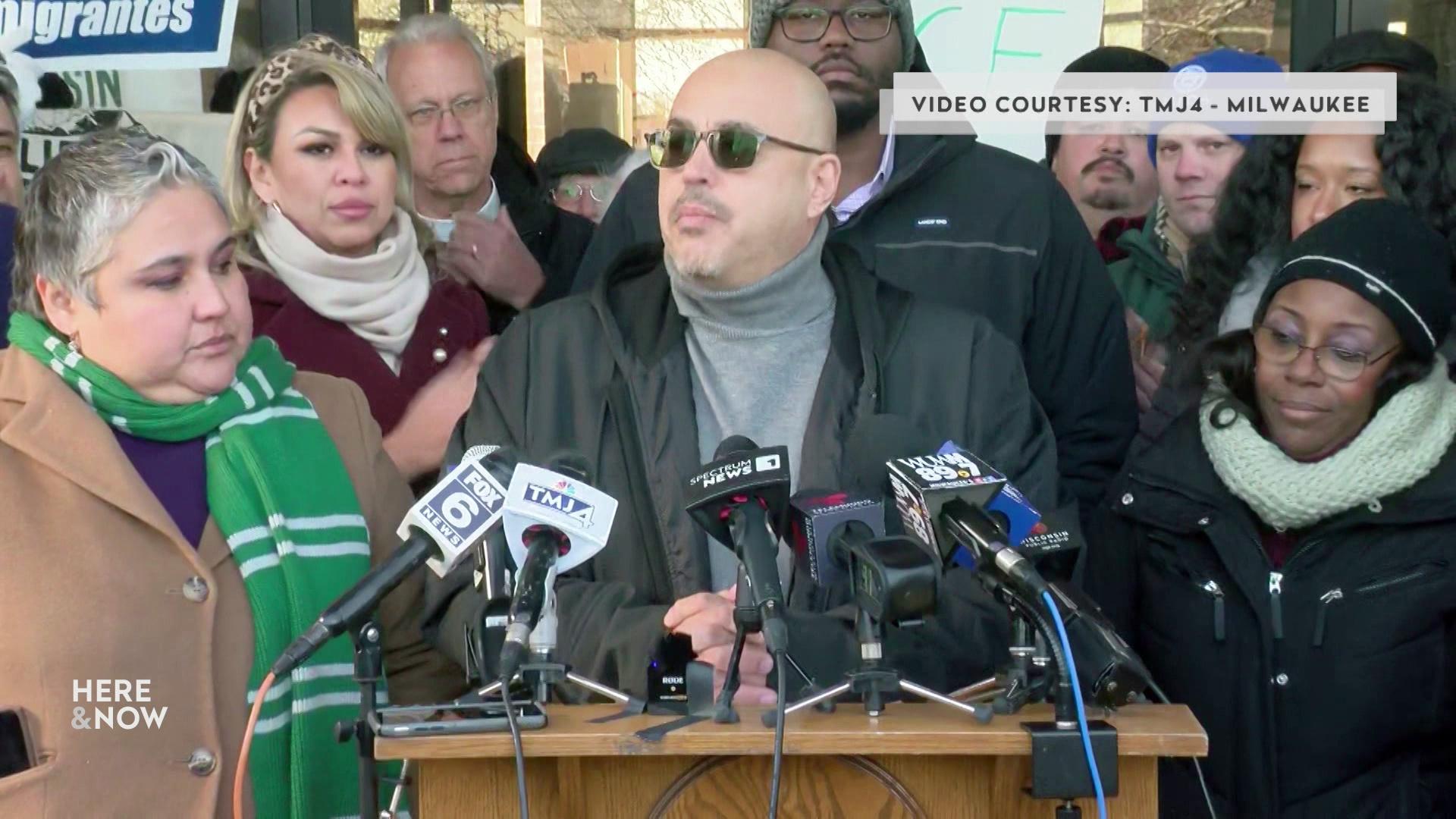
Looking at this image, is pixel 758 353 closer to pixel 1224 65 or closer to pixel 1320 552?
pixel 1320 552

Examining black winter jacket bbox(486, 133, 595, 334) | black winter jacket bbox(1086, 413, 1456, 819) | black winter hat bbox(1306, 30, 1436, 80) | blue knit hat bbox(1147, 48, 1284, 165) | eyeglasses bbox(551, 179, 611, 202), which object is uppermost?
blue knit hat bbox(1147, 48, 1284, 165)

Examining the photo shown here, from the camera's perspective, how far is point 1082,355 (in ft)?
13.7

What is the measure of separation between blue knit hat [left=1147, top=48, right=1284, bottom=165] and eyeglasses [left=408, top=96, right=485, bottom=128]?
1882 millimetres

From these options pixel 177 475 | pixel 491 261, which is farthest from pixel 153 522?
pixel 491 261

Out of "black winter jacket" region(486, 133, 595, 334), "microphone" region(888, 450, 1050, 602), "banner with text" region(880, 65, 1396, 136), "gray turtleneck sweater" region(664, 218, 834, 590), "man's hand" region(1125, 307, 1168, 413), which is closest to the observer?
"microphone" region(888, 450, 1050, 602)

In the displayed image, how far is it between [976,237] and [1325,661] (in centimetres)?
122

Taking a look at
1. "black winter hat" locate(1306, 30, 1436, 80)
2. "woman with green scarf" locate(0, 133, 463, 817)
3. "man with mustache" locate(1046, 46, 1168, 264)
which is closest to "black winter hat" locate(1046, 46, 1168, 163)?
"man with mustache" locate(1046, 46, 1168, 264)

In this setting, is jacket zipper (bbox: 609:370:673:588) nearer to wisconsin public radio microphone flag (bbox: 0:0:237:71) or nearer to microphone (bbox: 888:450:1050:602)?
microphone (bbox: 888:450:1050:602)

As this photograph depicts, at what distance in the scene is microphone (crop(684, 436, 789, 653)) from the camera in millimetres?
2416

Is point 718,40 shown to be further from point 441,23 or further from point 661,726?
point 661,726

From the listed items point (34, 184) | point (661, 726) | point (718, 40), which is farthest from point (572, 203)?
point (661, 726)

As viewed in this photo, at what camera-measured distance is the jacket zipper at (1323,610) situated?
353 centimetres

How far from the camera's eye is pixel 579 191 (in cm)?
549

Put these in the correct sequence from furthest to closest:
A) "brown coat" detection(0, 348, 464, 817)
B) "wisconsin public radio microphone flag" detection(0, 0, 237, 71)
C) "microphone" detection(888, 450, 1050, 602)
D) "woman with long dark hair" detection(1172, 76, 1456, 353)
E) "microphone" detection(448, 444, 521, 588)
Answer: "wisconsin public radio microphone flag" detection(0, 0, 237, 71), "woman with long dark hair" detection(1172, 76, 1456, 353), "brown coat" detection(0, 348, 464, 817), "microphone" detection(448, 444, 521, 588), "microphone" detection(888, 450, 1050, 602)
